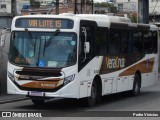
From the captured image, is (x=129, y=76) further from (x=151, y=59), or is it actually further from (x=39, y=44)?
(x=39, y=44)

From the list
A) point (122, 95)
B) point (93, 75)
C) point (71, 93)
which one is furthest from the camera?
point (122, 95)

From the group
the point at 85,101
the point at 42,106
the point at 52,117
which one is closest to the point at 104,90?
the point at 85,101

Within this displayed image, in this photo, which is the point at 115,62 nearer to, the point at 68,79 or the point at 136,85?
the point at 136,85

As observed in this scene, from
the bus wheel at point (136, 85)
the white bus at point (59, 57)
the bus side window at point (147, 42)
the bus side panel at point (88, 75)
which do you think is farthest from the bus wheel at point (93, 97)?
the bus side window at point (147, 42)

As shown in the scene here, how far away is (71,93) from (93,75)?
1.68 m

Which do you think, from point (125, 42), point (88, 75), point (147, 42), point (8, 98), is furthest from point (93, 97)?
point (147, 42)

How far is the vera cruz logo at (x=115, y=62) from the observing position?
17953 mm

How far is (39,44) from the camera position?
15.4 metres

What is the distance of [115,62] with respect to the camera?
61.2 ft

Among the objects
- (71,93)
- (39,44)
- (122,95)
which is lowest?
(122,95)

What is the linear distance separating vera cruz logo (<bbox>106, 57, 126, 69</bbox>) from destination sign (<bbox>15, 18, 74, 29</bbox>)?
2916 millimetres

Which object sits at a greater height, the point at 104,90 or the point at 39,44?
the point at 39,44

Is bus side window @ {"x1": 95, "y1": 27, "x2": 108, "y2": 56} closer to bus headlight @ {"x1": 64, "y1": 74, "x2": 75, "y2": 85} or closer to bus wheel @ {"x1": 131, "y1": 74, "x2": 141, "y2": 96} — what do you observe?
bus headlight @ {"x1": 64, "y1": 74, "x2": 75, "y2": 85}

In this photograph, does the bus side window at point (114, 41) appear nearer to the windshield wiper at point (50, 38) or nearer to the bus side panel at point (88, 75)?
the bus side panel at point (88, 75)
